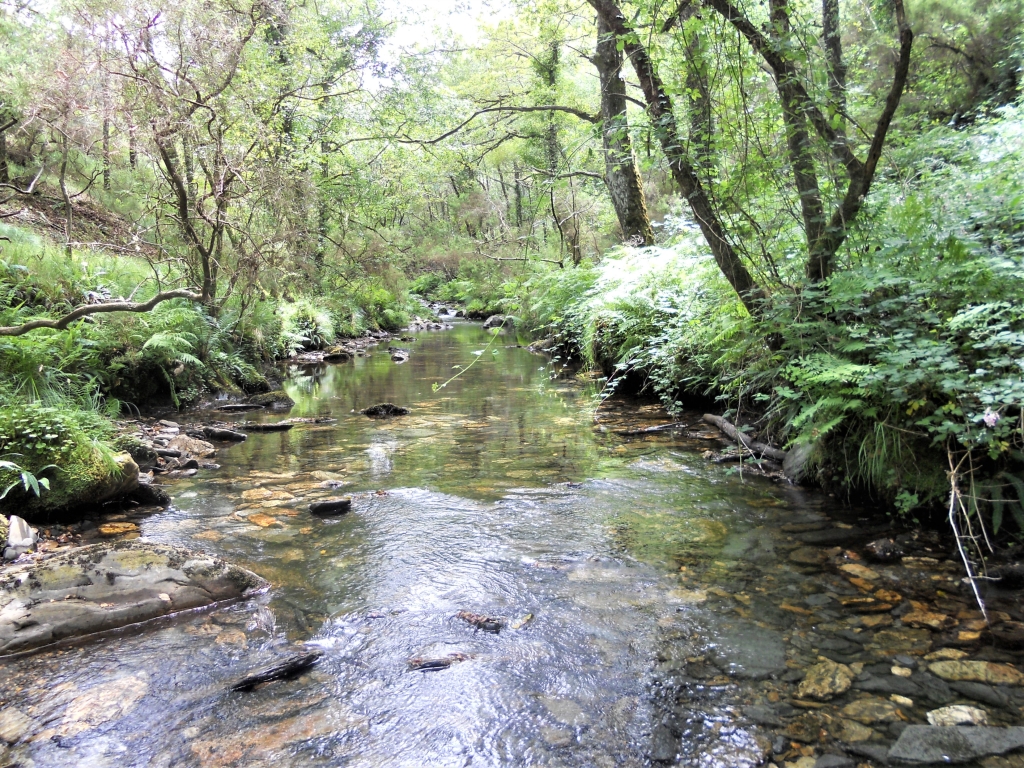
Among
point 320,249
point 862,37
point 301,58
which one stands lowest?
point 320,249

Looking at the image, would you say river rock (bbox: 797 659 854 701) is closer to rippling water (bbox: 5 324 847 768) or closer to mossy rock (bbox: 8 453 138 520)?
rippling water (bbox: 5 324 847 768)

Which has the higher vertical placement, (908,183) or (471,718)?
(908,183)

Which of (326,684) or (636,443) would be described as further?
(636,443)

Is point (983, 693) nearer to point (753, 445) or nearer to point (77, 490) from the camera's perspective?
point (753, 445)

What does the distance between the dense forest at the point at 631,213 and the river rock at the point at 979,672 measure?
78cm

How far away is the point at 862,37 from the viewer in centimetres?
962

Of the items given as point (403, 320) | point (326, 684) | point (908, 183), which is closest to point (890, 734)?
point (326, 684)

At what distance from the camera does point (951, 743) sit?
2.14 metres

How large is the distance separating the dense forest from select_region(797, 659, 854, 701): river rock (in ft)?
3.70

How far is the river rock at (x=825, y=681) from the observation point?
248cm

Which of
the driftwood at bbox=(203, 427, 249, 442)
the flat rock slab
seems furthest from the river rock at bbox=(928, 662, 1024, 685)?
the driftwood at bbox=(203, 427, 249, 442)

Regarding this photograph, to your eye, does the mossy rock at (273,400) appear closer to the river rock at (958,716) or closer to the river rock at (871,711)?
the river rock at (871,711)

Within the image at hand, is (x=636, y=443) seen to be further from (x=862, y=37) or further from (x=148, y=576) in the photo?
(x=862, y=37)

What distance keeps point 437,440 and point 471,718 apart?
4753 millimetres
